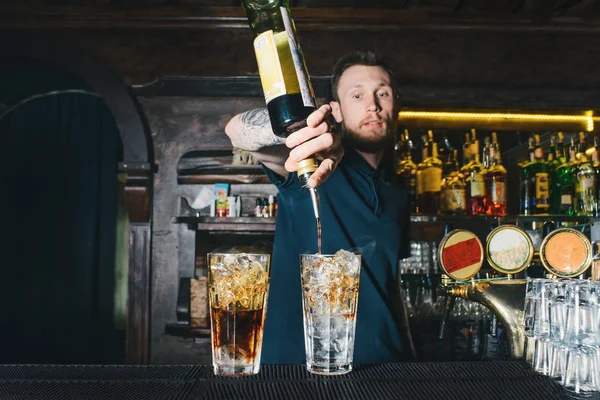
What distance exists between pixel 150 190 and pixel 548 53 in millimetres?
2402

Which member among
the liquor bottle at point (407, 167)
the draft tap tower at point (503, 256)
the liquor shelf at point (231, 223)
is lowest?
the draft tap tower at point (503, 256)

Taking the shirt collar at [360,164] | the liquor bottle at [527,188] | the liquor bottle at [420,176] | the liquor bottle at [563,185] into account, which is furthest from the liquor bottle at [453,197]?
the shirt collar at [360,164]

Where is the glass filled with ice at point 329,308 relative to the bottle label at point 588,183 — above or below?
below

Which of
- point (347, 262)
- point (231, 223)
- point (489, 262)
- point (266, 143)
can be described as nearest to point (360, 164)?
point (266, 143)

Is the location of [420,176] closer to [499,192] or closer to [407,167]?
[407,167]

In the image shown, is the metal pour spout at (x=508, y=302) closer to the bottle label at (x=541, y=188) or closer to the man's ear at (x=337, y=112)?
the man's ear at (x=337, y=112)

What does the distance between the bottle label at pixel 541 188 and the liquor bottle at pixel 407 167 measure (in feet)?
2.30

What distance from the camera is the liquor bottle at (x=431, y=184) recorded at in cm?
301

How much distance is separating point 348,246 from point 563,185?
203 centimetres

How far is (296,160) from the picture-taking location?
100cm

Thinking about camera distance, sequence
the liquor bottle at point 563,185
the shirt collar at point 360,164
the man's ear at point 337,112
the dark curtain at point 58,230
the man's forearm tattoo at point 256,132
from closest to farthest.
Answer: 1. the man's forearm tattoo at point 256,132
2. the shirt collar at point 360,164
3. the man's ear at point 337,112
4. the liquor bottle at point 563,185
5. the dark curtain at point 58,230

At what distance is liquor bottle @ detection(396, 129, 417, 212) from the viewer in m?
3.10

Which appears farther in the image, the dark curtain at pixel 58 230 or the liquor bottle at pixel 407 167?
the dark curtain at pixel 58 230

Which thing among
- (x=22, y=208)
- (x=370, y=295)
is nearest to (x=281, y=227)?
(x=370, y=295)
